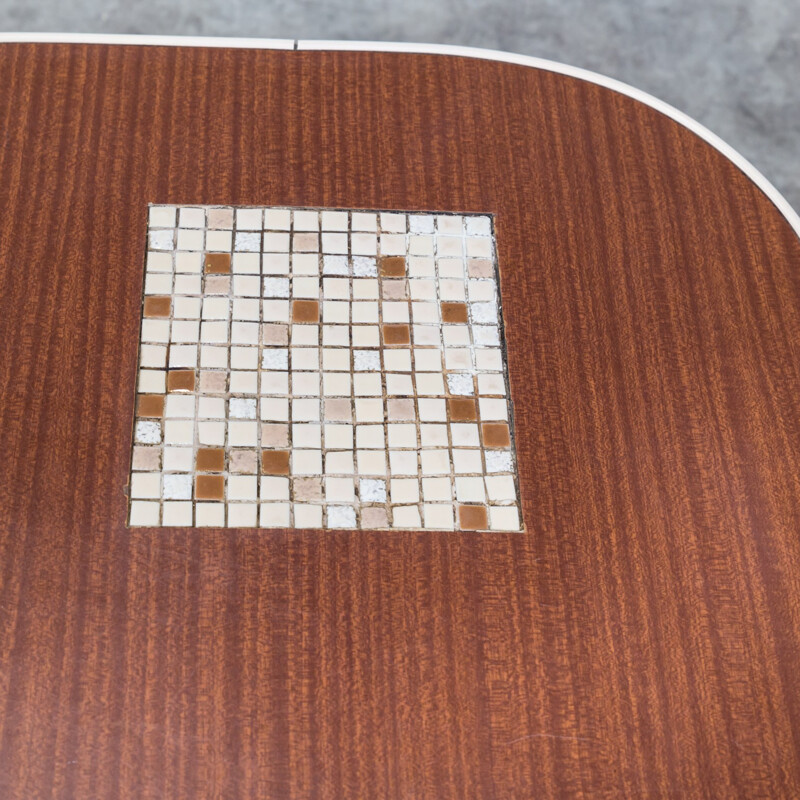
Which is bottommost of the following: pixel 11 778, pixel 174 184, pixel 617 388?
pixel 11 778

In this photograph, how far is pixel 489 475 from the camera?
1.08m

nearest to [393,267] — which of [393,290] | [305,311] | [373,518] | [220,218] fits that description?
[393,290]

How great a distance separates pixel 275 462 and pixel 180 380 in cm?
16

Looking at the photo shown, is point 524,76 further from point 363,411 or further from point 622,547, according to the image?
point 622,547

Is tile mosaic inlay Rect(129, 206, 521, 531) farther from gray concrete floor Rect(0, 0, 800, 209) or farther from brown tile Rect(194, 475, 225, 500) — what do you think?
gray concrete floor Rect(0, 0, 800, 209)

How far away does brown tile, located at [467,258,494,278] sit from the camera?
1184 millimetres

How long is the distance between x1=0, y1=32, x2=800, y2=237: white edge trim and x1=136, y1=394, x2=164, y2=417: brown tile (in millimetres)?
564

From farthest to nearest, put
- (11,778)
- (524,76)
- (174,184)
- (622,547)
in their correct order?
(524,76) → (174,184) → (622,547) → (11,778)

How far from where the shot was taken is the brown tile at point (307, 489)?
3.43 ft

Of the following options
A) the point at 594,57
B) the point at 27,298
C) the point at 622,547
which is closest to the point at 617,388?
the point at 622,547

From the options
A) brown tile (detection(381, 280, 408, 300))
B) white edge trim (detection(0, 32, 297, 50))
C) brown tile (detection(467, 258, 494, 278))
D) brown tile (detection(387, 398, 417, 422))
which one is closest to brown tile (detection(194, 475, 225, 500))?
brown tile (detection(387, 398, 417, 422))

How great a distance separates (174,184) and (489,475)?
Result: 59cm

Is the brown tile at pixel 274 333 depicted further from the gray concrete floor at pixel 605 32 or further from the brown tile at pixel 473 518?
the gray concrete floor at pixel 605 32

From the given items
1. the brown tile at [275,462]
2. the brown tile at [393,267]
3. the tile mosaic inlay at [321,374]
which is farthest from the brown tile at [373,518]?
the brown tile at [393,267]
